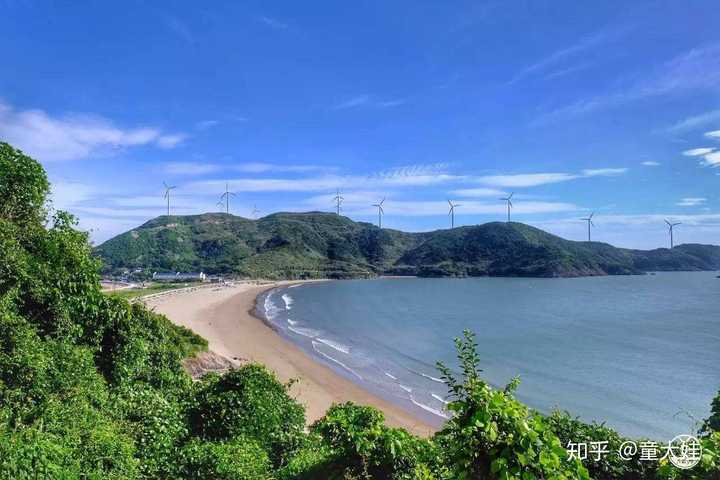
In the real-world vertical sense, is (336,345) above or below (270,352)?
below

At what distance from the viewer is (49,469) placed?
6133mm

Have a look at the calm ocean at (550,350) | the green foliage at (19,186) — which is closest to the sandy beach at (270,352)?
the calm ocean at (550,350)

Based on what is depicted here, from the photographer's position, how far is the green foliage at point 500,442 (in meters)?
4.46

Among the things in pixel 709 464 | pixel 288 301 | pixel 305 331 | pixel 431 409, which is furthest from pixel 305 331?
pixel 709 464

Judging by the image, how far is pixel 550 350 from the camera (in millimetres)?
53562

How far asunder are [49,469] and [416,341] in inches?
2177

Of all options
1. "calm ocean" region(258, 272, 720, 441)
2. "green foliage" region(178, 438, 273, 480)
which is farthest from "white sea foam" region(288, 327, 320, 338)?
"green foliage" region(178, 438, 273, 480)

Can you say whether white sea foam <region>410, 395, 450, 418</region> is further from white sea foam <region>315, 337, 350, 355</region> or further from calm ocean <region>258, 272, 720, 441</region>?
white sea foam <region>315, 337, 350, 355</region>

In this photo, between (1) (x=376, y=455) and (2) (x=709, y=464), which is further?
(1) (x=376, y=455)

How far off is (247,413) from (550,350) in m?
50.0

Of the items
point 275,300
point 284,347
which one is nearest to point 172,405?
point 284,347

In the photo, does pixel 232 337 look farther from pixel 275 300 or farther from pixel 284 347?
pixel 275 300

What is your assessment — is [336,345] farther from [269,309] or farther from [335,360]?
[269,309]

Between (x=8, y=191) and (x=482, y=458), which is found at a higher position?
(x=8, y=191)
